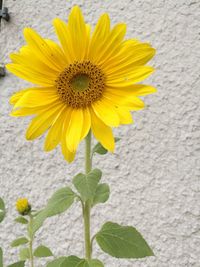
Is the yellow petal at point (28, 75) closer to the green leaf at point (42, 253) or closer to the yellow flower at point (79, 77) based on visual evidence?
the yellow flower at point (79, 77)

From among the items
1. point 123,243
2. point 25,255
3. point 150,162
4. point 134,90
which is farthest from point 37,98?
point 150,162

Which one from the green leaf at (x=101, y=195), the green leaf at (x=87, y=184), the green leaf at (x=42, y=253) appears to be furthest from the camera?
the green leaf at (x=42, y=253)

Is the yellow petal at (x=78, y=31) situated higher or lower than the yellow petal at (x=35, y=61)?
higher

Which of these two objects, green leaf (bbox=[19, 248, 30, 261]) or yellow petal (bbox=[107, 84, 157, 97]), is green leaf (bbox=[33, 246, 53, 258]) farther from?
yellow petal (bbox=[107, 84, 157, 97])

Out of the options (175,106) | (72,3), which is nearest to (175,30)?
(175,106)

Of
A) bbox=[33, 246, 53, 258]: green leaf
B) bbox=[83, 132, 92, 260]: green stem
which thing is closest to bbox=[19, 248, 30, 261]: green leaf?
bbox=[33, 246, 53, 258]: green leaf

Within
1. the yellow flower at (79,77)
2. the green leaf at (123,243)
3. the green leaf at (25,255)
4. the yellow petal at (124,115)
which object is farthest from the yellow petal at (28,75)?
the green leaf at (25,255)
